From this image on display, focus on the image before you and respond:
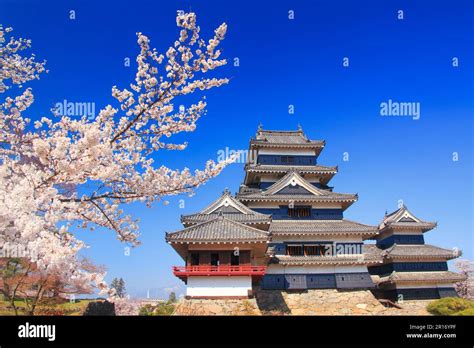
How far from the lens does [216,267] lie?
17859 millimetres

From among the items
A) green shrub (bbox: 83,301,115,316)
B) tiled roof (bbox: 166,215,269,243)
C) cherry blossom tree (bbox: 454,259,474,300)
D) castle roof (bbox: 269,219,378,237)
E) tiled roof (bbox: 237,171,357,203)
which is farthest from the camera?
cherry blossom tree (bbox: 454,259,474,300)

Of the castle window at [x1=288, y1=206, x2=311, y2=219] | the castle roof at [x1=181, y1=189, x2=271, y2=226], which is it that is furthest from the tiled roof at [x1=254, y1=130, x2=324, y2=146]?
the castle roof at [x1=181, y1=189, x2=271, y2=226]

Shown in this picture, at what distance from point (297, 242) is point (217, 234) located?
26.1 feet

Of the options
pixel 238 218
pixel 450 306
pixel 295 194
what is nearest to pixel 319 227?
pixel 295 194

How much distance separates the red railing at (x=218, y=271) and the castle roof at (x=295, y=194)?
793cm

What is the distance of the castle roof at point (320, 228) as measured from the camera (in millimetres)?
23641

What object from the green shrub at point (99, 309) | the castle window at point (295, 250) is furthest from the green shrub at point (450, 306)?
the green shrub at point (99, 309)

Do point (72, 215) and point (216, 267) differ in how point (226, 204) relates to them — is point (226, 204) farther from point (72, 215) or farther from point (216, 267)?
point (72, 215)

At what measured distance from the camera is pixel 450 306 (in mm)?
21094

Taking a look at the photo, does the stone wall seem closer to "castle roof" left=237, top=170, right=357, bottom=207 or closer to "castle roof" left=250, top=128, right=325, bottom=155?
"castle roof" left=237, top=170, right=357, bottom=207

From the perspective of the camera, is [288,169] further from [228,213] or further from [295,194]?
[228,213]

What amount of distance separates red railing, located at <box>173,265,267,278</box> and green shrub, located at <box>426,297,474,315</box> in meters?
12.7

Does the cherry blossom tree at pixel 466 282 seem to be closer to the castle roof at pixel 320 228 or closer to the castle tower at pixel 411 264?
the castle tower at pixel 411 264

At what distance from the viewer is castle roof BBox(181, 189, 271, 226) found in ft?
70.8
